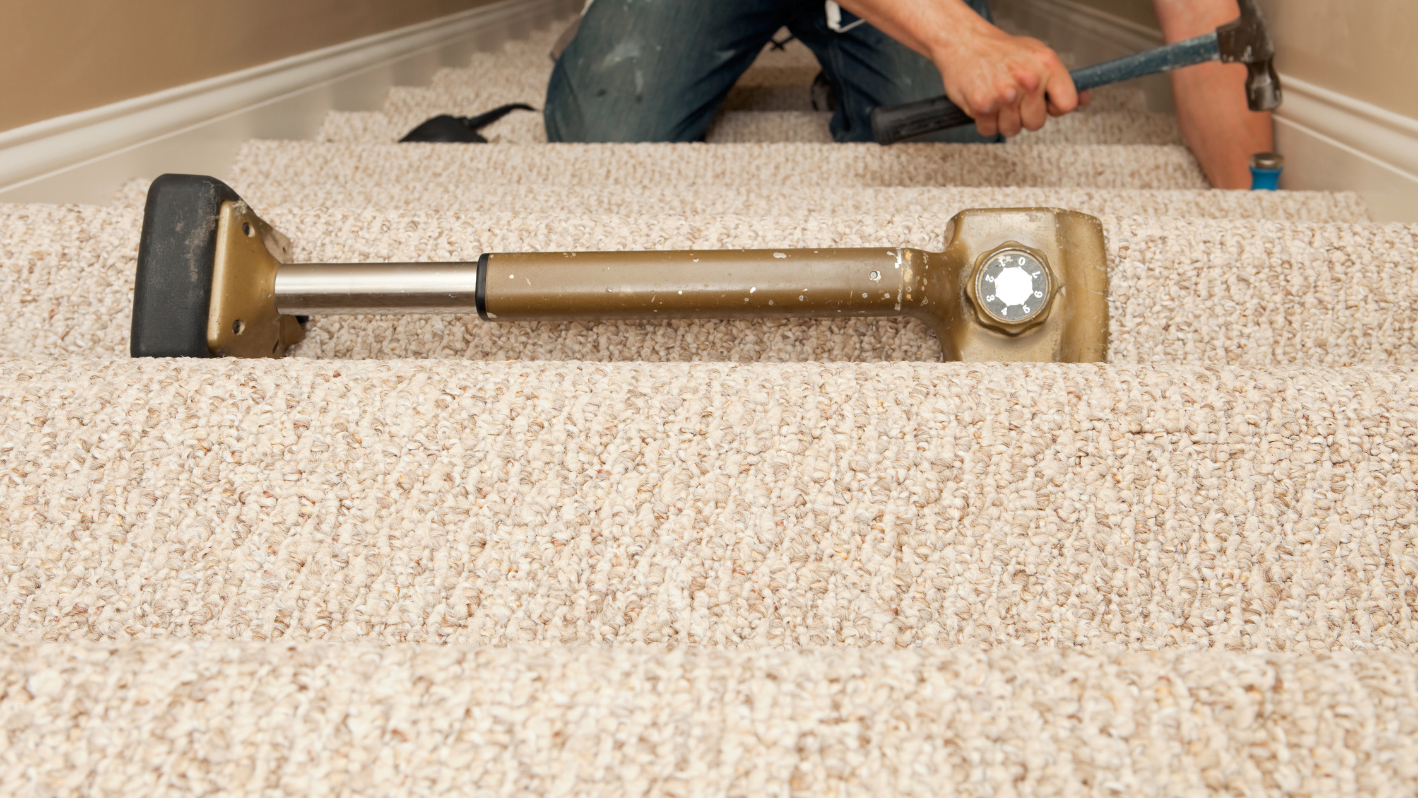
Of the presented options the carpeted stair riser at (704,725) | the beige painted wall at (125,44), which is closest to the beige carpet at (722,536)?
the carpeted stair riser at (704,725)

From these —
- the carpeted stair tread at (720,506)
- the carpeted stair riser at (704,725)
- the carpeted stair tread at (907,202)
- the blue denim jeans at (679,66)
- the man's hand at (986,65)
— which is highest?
the blue denim jeans at (679,66)

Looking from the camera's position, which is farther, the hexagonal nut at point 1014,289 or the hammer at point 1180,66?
the hammer at point 1180,66

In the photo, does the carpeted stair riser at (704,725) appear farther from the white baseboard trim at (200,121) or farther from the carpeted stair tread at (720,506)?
the white baseboard trim at (200,121)

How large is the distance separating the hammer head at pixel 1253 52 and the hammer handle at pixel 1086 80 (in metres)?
0.02

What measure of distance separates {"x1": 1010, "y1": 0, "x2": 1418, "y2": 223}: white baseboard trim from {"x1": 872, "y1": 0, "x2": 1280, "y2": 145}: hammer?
0.17 feet

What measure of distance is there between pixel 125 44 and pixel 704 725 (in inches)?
44.7

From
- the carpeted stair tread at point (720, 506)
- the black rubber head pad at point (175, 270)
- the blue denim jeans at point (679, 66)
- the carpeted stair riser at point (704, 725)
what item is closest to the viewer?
the carpeted stair riser at point (704, 725)

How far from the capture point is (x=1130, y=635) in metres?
0.48

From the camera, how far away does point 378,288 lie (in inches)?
24.7

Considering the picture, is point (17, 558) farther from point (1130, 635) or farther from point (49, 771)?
point (1130, 635)

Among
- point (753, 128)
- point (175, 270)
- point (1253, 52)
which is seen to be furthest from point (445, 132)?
point (1253, 52)

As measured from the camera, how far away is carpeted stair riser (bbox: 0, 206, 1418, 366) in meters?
0.66

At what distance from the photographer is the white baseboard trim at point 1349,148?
2.67 ft

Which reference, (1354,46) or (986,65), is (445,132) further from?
(1354,46)
